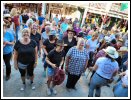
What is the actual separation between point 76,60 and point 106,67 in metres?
0.83

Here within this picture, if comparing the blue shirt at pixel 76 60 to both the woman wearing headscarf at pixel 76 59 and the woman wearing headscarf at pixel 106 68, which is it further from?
the woman wearing headscarf at pixel 106 68

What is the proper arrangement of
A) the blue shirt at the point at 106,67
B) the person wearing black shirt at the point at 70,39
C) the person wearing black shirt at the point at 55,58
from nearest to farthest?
the blue shirt at the point at 106,67 < the person wearing black shirt at the point at 55,58 < the person wearing black shirt at the point at 70,39

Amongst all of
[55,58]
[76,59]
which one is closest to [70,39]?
[76,59]

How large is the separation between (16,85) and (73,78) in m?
1.43

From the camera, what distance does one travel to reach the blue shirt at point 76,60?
457 centimetres

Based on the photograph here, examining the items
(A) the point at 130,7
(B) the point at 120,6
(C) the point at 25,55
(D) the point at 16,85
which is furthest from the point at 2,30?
(B) the point at 120,6

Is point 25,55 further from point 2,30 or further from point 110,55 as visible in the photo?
point 110,55

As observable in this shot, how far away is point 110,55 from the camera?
400cm

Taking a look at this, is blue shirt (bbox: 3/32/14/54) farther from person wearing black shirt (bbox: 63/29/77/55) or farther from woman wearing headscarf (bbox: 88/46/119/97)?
woman wearing headscarf (bbox: 88/46/119/97)

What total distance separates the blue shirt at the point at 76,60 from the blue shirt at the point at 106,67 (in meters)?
0.59

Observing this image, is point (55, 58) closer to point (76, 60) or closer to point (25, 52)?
point (76, 60)

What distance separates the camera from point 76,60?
4.61 metres

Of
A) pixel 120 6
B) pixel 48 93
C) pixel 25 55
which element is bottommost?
pixel 48 93

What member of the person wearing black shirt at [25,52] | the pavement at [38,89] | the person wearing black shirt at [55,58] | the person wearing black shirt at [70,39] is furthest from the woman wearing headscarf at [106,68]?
the person wearing black shirt at [70,39]
